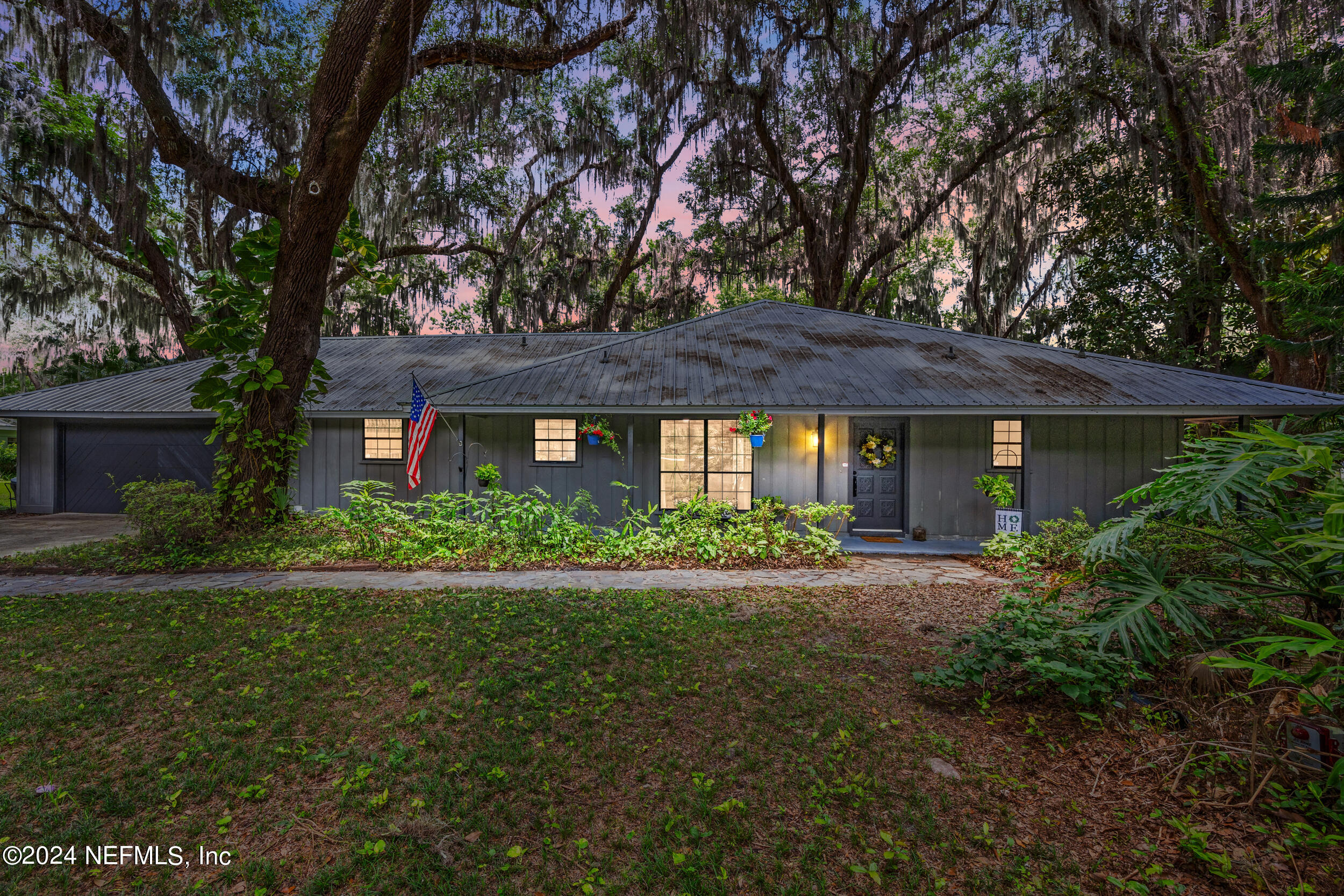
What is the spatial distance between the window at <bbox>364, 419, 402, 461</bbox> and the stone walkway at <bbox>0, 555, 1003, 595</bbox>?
12.4ft

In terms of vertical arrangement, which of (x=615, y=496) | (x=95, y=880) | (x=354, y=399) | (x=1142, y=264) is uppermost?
(x=1142, y=264)

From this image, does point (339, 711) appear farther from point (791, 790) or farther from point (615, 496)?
point (615, 496)

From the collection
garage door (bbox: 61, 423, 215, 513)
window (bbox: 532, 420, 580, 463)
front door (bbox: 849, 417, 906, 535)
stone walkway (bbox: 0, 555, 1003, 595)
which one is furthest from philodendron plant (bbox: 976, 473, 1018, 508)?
garage door (bbox: 61, 423, 215, 513)

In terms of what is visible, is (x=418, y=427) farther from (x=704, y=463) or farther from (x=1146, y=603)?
(x=1146, y=603)

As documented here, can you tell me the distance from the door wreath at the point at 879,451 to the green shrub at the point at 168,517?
9444 millimetres

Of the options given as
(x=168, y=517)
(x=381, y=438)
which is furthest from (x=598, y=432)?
(x=168, y=517)

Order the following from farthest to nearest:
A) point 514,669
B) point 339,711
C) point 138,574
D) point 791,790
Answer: point 138,574 < point 514,669 < point 339,711 < point 791,790

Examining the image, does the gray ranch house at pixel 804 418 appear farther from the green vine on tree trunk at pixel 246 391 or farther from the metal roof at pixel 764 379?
the green vine on tree trunk at pixel 246 391

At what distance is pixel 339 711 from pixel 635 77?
1069 cm

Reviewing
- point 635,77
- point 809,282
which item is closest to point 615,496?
point 635,77

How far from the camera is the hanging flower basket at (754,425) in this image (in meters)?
8.09

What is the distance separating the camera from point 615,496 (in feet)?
29.9

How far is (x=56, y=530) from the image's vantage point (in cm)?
975

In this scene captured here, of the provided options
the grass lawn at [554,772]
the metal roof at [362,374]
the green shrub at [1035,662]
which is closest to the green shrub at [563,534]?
the metal roof at [362,374]
